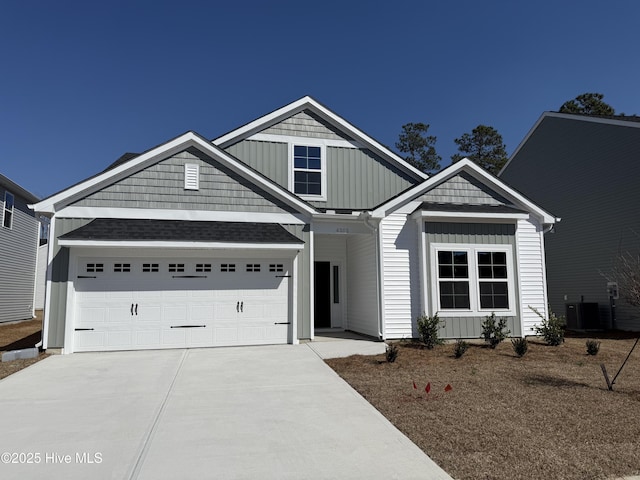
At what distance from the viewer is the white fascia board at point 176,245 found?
9664 millimetres

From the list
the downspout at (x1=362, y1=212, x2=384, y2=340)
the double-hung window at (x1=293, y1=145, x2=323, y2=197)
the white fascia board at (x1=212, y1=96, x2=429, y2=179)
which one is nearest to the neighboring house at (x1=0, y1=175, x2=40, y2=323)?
the white fascia board at (x1=212, y1=96, x2=429, y2=179)

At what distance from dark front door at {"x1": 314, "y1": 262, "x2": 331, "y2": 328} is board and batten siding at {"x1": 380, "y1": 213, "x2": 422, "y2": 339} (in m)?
3.21

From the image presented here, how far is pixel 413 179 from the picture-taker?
14.8 metres

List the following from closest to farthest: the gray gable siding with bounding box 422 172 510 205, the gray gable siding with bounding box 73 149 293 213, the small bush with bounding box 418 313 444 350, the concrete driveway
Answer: the concrete driveway, the small bush with bounding box 418 313 444 350, the gray gable siding with bounding box 73 149 293 213, the gray gable siding with bounding box 422 172 510 205

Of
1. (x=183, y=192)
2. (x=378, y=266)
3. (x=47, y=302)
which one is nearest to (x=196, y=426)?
(x=47, y=302)

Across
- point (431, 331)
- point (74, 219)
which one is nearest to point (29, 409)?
point (74, 219)

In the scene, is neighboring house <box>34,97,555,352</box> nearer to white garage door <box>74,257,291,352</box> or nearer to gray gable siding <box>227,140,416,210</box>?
white garage door <box>74,257,291,352</box>

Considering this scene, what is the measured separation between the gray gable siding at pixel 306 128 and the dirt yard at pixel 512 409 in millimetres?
7582

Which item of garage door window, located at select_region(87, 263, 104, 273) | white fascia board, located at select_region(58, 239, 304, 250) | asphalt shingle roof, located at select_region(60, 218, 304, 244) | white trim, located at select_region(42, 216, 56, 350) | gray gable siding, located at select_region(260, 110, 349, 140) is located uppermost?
gray gable siding, located at select_region(260, 110, 349, 140)

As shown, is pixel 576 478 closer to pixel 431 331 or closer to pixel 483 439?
pixel 483 439

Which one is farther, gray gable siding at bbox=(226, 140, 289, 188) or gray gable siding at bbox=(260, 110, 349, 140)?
gray gable siding at bbox=(260, 110, 349, 140)

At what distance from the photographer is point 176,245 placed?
10109 millimetres

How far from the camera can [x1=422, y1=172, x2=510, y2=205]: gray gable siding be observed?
12.1m

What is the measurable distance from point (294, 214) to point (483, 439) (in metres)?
7.81
